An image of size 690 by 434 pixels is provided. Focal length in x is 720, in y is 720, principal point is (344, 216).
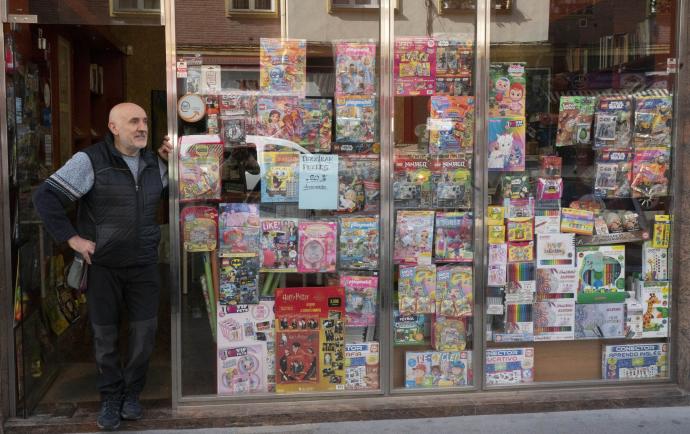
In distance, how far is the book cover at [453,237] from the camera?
460 cm

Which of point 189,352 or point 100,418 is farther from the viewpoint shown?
point 189,352

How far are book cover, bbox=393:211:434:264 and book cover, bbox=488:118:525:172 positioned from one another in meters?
0.54

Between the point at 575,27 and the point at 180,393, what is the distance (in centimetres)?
341

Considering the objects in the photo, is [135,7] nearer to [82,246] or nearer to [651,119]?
[82,246]

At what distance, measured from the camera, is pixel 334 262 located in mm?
4547

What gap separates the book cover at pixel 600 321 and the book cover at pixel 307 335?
1593 mm

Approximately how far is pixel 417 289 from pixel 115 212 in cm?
191

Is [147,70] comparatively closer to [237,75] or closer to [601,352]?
[237,75]

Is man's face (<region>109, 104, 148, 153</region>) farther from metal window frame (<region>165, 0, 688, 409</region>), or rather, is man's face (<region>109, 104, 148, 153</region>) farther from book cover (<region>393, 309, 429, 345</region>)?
book cover (<region>393, 309, 429, 345</region>)

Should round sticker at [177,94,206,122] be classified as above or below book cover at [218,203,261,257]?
above

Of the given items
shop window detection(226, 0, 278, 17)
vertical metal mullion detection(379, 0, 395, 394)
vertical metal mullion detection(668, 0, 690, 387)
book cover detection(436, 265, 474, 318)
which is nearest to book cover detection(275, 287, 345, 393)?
vertical metal mullion detection(379, 0, 395, 394)

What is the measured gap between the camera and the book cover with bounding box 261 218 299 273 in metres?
4.49

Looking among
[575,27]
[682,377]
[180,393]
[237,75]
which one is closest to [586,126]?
[575,27]

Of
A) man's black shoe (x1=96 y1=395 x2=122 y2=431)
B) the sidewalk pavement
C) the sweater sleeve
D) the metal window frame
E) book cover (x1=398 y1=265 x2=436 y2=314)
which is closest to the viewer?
the sweater sleeve
